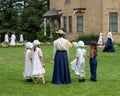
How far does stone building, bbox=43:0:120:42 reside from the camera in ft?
146

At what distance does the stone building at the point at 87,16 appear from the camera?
146 ft

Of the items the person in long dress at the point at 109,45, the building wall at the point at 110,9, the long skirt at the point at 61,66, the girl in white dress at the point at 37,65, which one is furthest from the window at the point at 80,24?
the long skirt at the point at 61,66

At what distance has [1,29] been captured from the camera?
65125mm

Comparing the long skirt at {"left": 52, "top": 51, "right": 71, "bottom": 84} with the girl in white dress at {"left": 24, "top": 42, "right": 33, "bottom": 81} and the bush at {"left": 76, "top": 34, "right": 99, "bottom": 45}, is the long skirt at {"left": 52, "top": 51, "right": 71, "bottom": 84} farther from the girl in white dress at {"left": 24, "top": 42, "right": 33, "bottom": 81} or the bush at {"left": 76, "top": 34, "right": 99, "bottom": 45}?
the bush at {"left": 76, "top": 34, "right": 99, "bottom": 45}

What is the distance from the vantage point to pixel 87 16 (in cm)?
4722

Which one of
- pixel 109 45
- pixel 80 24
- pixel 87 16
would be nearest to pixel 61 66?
pixel 109 45

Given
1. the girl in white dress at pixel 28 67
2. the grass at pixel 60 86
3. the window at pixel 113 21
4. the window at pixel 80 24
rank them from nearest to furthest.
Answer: the grass at pixel 60 86, the girl in white dress at pixel 28 67, the window at pixel 113 21, the window at pixel 80 24

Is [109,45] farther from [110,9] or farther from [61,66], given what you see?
[61,66]

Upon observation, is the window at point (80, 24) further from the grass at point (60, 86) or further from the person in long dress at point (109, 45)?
the grass at point (60, 86)

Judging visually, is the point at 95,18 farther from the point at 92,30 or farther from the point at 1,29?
the point at 1,29

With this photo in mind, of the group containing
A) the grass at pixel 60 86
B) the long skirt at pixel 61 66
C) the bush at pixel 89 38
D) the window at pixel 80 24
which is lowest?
the grass at pixel 60 86

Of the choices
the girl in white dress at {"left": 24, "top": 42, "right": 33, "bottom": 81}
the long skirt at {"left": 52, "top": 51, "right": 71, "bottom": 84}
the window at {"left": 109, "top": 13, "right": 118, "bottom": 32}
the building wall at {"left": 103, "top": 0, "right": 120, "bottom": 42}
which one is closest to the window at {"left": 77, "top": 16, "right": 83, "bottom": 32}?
the building wall at {"left": 103, "top": 0, "right": 120, "bottom": 42}

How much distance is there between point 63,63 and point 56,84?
81cm

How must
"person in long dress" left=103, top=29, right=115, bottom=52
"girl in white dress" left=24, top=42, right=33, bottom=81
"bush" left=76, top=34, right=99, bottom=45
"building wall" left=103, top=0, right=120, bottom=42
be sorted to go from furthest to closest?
"bush" left=76, top=34, right=99, bottom=45
"building wall" left=103, top=0, right=120, bottom=42
"person in long dress" left=103, top=29, right=115, bottom=52
"girl in white dress" left=24, top=42, right=33, bottom=81
